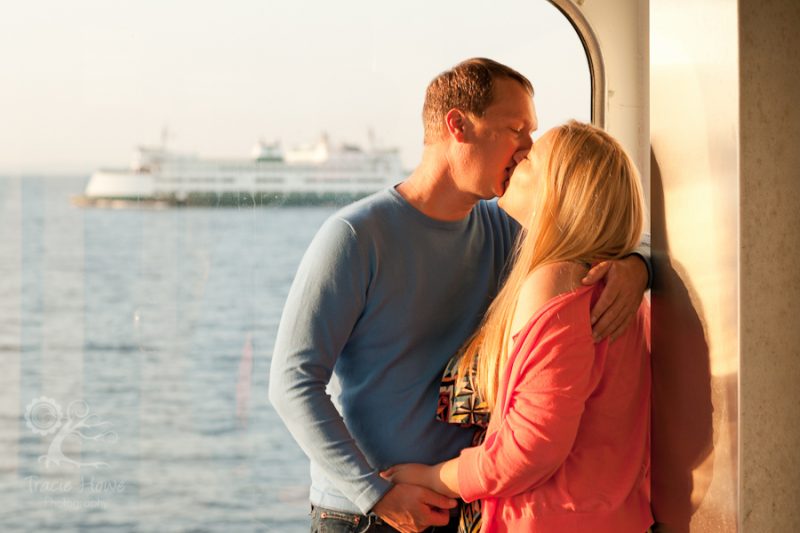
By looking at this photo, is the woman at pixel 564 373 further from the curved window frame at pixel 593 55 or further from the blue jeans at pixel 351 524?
the curved window frame at pixel 593 55

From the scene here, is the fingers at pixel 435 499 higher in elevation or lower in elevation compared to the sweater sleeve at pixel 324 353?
lower

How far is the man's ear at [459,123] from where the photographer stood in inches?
80.1

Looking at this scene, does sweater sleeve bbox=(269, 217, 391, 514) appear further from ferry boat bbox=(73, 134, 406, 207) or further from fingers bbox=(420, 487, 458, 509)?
ferry boat bbox=(73, 134, 406, 207)

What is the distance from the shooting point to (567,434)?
5.26ft

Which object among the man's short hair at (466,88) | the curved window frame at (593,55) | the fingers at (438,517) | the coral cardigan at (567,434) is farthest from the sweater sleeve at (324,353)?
the curved window frame at (593,55)

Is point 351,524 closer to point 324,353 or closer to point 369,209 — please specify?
point 324,353

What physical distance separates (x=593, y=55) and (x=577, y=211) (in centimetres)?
105

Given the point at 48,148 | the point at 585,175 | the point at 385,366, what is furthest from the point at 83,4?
the point at 585,175

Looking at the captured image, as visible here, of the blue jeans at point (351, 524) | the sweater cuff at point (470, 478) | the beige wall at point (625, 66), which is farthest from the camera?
the beige wall at point (625, 66)

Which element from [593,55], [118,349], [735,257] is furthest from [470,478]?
[118,349]

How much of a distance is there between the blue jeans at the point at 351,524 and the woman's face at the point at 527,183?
678 mm

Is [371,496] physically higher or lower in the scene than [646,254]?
lower

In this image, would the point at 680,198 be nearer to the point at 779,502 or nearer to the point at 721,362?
Result: the point at 721,362

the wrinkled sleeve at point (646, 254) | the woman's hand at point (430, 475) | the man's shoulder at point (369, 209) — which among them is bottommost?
the woman's hand at point (430, 475)
